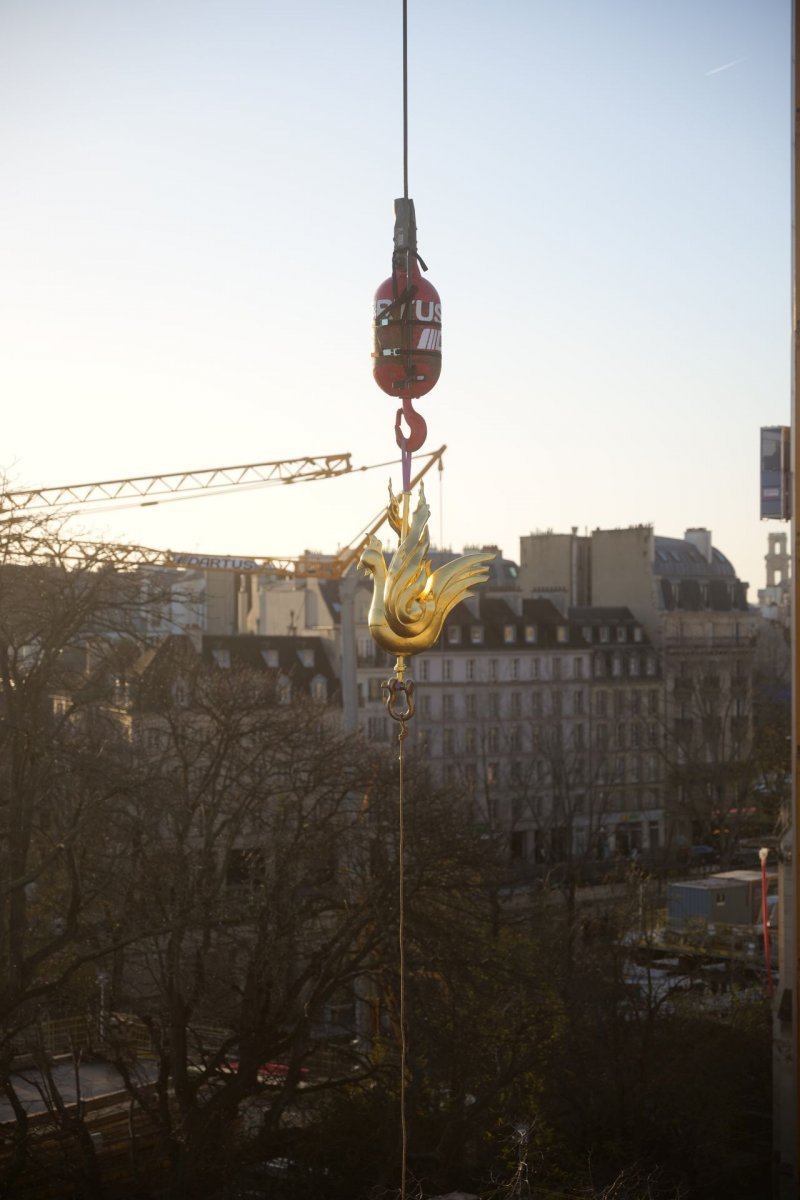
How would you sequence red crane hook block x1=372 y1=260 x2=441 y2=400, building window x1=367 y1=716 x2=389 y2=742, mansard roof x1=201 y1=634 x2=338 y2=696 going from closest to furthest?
red crane hook block x1=372 y1=260 x2=441 y2=400 → mansard roof x1=201 y1=634 x2=338 y2=696 → building window x1=367 y1=716 x2=389 y2=742

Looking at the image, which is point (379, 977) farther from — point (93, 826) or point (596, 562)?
point (596, 562)

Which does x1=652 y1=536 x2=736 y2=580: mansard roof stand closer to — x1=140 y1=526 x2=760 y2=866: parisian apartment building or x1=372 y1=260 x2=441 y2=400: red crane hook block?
x1=140 y1=526 x2=760 y2=866: parisian apartment building

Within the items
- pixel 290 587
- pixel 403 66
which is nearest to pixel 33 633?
pixel 403 66

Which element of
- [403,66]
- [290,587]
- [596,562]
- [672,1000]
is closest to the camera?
[403,66]

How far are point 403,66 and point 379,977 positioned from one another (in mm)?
14926

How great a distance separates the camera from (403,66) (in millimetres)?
7492

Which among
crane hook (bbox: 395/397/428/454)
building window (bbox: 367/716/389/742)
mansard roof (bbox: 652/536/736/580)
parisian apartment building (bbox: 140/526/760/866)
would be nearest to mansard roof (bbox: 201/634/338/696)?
parisian apartment building (bbox: 140/526/760/866)

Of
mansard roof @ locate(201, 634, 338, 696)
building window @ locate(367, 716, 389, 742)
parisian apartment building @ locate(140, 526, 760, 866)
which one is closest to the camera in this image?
mansard roof @ locate(201, 634, 338, 696)

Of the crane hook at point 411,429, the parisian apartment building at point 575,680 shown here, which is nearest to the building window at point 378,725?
the parisian apartment building at point 575,680

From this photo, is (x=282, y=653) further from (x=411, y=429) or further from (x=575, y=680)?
(x=411, y=429)

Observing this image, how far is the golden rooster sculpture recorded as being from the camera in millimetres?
7480

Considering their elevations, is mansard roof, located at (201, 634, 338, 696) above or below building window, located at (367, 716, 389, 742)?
above

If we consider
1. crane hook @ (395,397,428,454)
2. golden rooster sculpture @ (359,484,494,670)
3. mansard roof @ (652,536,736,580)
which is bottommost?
golden rooster sculpture @ (359,484,494,670)

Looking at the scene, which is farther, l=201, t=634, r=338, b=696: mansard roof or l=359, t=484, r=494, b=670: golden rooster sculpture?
l=201, t=634, r=338, b=696: mansard roof
